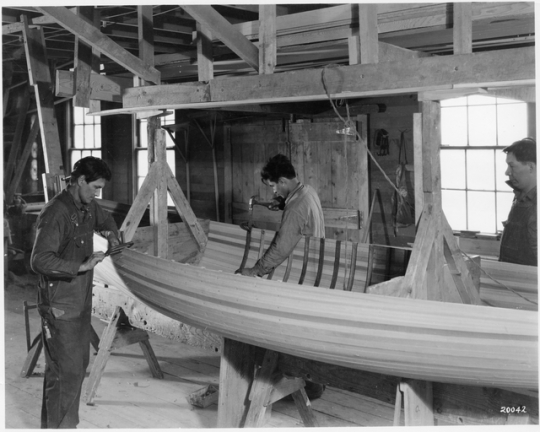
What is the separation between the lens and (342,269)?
4242 mm

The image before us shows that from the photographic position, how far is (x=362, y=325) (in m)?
2.56

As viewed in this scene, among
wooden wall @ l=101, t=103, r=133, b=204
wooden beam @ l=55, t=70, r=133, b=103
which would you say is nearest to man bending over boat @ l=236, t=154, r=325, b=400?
wooden beam @ l=55, t=70, r=133, b=103

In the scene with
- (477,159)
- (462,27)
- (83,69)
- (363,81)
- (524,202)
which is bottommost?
(524,202)

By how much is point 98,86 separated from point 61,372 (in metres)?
2.00

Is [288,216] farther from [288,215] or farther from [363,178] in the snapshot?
[363,178]

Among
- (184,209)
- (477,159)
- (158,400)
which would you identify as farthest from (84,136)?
(158,400)

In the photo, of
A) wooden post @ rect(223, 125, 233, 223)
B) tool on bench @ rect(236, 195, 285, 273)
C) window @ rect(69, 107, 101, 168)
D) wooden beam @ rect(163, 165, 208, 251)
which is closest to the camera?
tool on bench @ rect(236, 195, 285, 273)

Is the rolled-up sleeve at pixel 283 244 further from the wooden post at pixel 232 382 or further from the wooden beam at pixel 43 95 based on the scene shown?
the wooden beam at pixel 43 95

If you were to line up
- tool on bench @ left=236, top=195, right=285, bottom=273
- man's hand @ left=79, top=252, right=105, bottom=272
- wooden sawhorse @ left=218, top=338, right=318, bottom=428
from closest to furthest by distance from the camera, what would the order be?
wooden sawhorse @ left=218, top=338, right=318, bottom=428 → man's hand @ left=79, top=252, right=105, bottom=272 → tool on bench @ left=236, top=195, right=285, bottom=273

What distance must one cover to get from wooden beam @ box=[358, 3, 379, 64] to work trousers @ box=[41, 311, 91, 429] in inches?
82.5

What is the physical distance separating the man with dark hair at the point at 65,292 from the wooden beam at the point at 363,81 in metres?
0.73

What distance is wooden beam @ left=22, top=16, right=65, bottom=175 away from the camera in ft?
16.2

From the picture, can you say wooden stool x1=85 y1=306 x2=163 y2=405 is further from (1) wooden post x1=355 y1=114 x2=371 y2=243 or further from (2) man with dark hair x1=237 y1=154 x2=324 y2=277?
(1) wooden post x1=355 y1=114 x2=371 y2=243

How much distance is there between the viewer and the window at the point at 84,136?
10.5 meters
